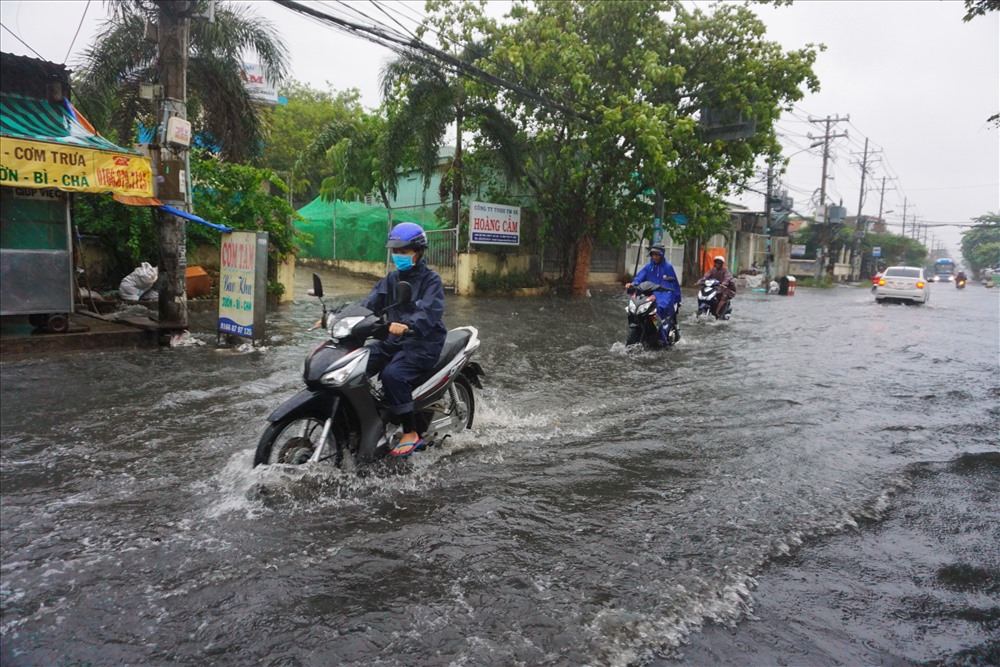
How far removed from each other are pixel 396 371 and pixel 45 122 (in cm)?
818

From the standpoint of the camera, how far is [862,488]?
15.7ft

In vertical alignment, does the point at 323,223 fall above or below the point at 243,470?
above

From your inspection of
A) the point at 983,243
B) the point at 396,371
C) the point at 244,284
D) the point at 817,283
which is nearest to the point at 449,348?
the point at 396,371

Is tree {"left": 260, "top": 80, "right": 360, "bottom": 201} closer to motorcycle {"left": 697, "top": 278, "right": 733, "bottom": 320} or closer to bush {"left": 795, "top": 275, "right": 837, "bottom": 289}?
motorcycle {"left": 697, "top": 278, "right": 733, "bottom": 320}

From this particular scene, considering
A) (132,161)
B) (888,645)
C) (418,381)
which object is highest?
(132,161)

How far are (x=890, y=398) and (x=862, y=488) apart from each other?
3.75m

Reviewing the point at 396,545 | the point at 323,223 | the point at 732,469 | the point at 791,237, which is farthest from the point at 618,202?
the point at 791,237

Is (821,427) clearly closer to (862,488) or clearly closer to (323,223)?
(862,488)

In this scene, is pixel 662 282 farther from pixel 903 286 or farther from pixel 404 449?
pixel 903 286

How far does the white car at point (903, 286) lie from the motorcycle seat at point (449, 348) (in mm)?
24434

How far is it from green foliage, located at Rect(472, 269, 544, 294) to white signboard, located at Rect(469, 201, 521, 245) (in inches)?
39.8

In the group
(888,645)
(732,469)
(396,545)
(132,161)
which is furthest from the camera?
(132,161)

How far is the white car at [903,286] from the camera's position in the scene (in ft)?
81.7

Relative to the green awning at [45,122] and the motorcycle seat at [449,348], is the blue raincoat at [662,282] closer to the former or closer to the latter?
the motorcycle seat at [449,348]
